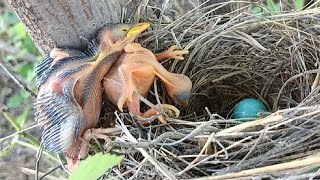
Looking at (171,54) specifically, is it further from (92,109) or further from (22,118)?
(22,118)

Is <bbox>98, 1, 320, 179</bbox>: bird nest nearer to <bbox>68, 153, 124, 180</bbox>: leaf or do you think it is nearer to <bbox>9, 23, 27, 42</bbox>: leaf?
<bbox>68, 153, 124, 180</bbox>: leaf

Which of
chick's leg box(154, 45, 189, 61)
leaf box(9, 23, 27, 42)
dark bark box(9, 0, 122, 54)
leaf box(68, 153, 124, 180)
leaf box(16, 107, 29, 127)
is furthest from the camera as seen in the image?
leaf box(9, 23, 27, 42)

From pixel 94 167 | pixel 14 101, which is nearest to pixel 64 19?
pixel 94 167

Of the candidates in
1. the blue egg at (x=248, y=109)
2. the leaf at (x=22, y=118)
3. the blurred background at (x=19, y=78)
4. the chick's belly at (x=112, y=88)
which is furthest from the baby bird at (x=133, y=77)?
the blurred background at (x=19, y=78)

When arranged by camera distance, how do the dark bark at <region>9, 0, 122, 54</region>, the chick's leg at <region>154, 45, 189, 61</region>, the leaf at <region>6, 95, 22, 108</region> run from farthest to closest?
the leaf at <region>6, 95, 22, 108</region> → the chick's leg at <region>154, 45, 189, 61</region> → the dark bark at <region>9, 0, 122, 54</region>

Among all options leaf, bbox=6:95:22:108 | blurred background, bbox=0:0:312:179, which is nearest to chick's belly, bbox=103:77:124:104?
blurred background, bbox=0:0:312:179

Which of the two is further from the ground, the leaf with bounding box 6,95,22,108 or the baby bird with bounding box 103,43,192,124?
the baby bird with bounding box 103,43,192,124

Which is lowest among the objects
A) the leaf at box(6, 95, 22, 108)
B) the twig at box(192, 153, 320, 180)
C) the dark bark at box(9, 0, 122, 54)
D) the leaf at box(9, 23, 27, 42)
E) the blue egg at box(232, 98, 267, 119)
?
the blue egg at box(232, 98, 267, 119)

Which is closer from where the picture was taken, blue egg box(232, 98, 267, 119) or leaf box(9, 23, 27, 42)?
blue egg box(232, 98, 267, 119)

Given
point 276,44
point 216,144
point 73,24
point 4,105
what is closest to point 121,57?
point 73,24
